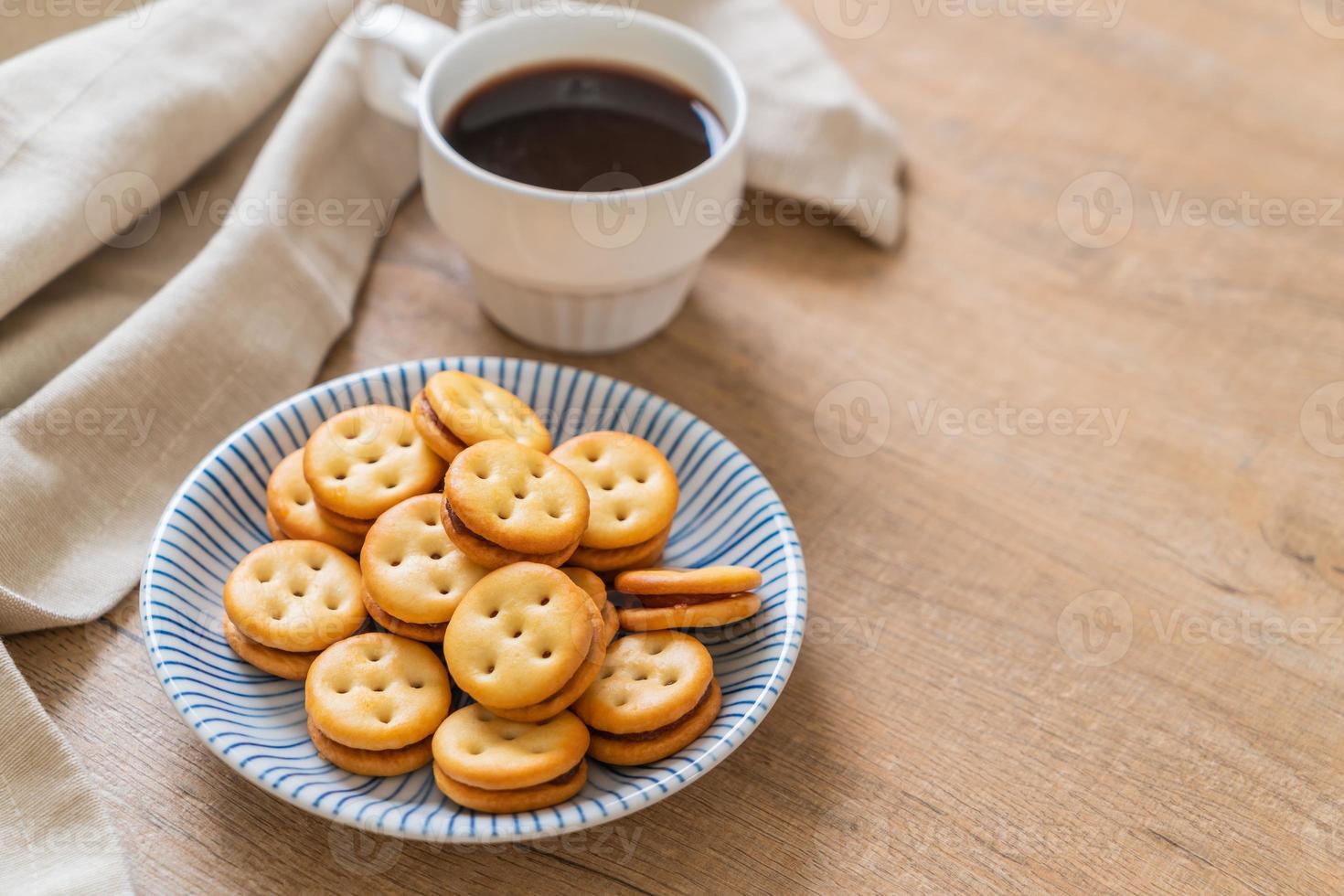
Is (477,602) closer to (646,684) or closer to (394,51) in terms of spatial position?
(646,684)

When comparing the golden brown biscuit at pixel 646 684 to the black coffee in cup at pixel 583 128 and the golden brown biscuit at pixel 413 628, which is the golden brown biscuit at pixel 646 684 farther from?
the black coffee in cup at pixel 583 128

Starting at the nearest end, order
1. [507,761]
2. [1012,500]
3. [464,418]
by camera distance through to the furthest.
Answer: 1. [507,761]
2. [464,418]
3. [1012,500]

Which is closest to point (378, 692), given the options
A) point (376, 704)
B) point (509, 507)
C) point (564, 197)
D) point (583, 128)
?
point (376, 704)

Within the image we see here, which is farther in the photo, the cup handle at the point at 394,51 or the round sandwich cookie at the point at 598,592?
the cup handle at the point at 394,51

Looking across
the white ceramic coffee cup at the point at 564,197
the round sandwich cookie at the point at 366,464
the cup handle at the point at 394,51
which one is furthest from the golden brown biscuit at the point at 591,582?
the cup handle at the point at 394,51

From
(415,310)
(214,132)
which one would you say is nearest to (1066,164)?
(415,310)

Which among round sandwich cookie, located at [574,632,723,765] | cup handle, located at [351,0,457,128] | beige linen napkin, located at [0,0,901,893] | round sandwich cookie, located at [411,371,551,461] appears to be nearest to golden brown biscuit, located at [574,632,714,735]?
round sandwich cookie, located at [574,632,723,765]

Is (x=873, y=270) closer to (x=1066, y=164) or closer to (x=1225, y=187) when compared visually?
(x=1066, y=164)
